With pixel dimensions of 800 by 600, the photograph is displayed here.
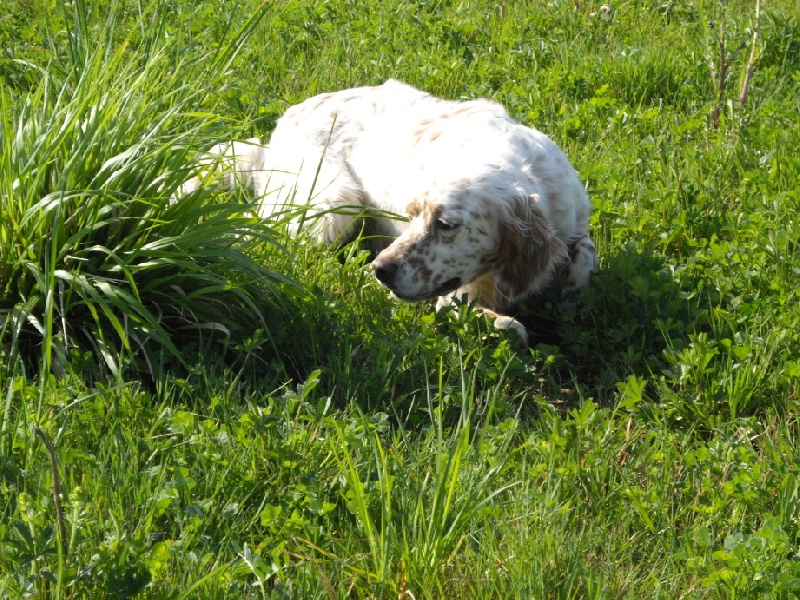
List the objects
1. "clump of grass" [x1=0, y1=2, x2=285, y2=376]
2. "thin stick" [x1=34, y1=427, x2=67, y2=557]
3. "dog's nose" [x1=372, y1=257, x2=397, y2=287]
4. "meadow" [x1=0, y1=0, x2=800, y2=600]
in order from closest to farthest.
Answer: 1. "thin stick" [x1=34, y1=427, x2=67, y2=557]
2. "meadow" [x1=0, y1=0, x2=800, y2=600]
3. "clump of grass" [x1=0, y1=2, x2=285, y2=376]
4. "dog's nose" [x1=372, y1=257, x2=397, y2=287]

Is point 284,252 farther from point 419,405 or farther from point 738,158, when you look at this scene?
point 738,158

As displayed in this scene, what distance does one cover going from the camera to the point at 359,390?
3.17 metres

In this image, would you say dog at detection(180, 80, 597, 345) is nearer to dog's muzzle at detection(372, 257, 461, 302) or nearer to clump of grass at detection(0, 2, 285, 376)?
dog's muzzle at detection(372, 257, 461, 302)

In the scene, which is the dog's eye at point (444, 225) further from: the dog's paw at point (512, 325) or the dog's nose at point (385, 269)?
the dog's paw at point (512, 325)

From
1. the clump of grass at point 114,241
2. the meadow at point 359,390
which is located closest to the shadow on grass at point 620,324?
the meadow at point 359,390

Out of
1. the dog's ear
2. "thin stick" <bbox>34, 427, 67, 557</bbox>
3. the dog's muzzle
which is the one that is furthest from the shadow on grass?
"thin stick" <bbox>34, 427, 67, 557</bbox>

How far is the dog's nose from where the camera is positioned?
3572 millimetres

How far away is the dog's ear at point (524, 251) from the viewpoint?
367 centimetres

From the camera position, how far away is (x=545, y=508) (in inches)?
99.2

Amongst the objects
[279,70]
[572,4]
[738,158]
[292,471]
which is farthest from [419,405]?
[572,4]

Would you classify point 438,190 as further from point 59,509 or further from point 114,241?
point 59,509

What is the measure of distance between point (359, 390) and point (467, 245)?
779mm

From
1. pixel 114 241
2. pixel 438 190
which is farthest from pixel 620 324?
pixel 114 241

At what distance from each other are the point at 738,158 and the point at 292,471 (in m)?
2.82
